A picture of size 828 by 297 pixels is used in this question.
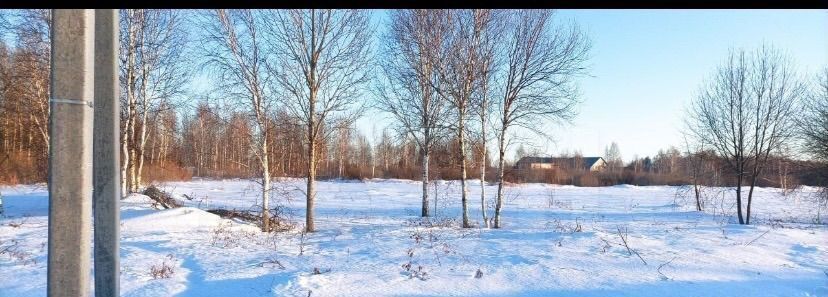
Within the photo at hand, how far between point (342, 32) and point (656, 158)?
80.0 metres

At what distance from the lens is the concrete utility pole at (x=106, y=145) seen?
2.43 metres

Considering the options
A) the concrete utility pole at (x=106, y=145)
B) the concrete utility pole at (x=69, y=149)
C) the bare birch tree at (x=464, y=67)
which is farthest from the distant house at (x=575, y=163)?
the concrete utility pole at (x=69, y=149)

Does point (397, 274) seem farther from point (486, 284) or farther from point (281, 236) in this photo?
point (281, 236)

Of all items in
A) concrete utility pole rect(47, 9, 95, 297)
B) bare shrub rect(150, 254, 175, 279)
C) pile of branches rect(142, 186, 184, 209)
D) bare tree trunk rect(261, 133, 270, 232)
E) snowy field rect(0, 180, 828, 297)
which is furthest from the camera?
pile of branches rect(142, 186, 184, 209)

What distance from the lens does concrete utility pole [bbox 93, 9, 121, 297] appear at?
243 centimetres

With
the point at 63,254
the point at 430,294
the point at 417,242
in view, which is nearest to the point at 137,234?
the point at 417,242

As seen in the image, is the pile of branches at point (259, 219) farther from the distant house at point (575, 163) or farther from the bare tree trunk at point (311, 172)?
the distant house at point (575, 163)

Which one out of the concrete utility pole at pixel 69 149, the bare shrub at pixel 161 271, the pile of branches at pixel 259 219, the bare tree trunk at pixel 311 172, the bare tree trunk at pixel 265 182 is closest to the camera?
the concrete utility pole at pixel 69 149

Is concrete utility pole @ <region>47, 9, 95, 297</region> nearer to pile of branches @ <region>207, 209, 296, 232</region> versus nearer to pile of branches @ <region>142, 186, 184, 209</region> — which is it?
pile of branches @ <region>207, 209, 296, 232</region>

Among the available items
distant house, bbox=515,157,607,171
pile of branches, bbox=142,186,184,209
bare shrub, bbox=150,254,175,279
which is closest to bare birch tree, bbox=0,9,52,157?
pile of branches, bbox=142,186,184,209

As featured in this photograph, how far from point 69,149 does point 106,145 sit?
27 cm

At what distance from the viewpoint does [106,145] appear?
247 cm

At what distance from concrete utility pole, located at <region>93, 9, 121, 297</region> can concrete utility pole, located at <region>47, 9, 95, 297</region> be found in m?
0.19

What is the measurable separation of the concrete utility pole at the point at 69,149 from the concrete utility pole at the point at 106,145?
19cm
